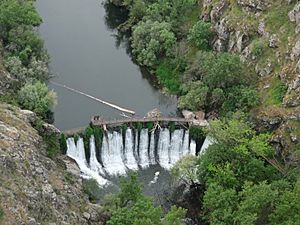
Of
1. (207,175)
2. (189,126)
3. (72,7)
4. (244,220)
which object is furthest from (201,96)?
(72,7)

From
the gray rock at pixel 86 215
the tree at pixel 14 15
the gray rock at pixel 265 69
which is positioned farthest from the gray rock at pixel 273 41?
the gray rock at pixel 86 215

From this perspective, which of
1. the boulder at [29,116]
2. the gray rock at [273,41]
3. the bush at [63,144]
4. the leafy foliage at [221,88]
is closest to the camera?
the boulder at [29,116]

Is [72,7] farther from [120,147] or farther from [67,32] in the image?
[120,147]

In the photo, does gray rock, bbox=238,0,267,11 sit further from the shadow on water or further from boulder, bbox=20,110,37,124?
boulder, bbox=20,110,37,124

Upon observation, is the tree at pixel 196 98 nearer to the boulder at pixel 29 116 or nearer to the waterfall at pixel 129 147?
the waterfall at pixel 129 147

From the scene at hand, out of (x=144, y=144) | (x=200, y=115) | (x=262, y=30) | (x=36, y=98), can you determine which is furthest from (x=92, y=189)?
(x=262, y=30)
